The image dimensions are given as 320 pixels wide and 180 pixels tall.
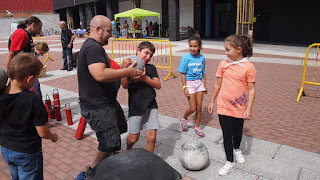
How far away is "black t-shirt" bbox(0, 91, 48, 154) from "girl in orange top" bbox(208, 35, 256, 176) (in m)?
2.03

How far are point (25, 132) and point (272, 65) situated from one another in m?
10.3

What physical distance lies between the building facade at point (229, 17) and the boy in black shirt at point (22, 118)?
19465mm

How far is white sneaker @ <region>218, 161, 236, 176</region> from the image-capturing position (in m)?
3.26

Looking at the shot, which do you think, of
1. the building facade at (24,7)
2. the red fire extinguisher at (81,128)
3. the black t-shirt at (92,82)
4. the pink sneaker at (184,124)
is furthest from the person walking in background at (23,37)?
the building facade at (24,7)

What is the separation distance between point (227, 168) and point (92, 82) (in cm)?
196

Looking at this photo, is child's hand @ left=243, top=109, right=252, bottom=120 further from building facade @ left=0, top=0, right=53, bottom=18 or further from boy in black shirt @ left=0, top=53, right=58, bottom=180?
building facade @ left=0, top=0, right=53, bottom=18

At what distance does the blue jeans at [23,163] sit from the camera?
2.28 metres

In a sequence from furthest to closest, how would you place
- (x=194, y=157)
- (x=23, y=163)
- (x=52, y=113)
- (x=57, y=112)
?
(x=52, y=113)
(x=57, y=112)
(x=194, y=157)
(x=23, y=163)

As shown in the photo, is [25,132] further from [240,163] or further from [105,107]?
[240,163]

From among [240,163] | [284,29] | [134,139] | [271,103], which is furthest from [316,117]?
[284,29]

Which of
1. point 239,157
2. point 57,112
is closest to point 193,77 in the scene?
point 239,157

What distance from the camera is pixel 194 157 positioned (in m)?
3.28

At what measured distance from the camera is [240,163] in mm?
3521

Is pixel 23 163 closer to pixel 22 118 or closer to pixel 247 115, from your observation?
pixel 22 118
